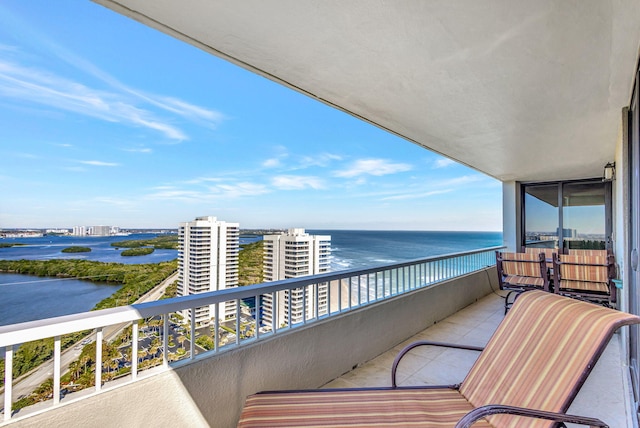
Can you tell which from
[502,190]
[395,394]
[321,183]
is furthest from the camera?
[321,183]

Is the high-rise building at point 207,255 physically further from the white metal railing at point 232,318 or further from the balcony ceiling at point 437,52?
the balcony ceiling at point 437,52

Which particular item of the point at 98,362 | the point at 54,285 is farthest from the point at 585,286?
the point at 54,285

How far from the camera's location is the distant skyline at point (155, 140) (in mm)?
4203

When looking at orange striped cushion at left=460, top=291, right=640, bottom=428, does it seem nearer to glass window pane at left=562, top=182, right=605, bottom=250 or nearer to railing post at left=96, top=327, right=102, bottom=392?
railing post at left=96, top=327, right=102, bottom=392

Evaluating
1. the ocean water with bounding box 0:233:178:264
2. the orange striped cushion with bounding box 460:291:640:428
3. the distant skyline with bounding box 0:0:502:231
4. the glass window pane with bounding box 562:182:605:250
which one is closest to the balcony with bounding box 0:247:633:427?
the orange striped cushion with bounding box 460:291:640:428

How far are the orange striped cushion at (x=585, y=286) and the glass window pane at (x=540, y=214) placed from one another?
343 cm

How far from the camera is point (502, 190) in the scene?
715 centimetres

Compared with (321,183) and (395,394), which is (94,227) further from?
(321,183)

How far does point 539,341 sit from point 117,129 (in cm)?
884

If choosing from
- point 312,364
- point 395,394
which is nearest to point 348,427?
point 395,394

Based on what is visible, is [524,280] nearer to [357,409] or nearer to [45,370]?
A: [357,409]

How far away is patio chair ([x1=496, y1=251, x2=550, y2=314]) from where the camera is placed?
13.5 ft

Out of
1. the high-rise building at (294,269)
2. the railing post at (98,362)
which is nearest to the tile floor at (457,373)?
the high-rise building at (294,269)

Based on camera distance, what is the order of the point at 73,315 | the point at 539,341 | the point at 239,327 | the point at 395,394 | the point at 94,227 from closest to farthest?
1. the point at 73,315
2. the point at 539,341
3. the point at 395,394
4. the point at 239,327
5. the point at 94,227
